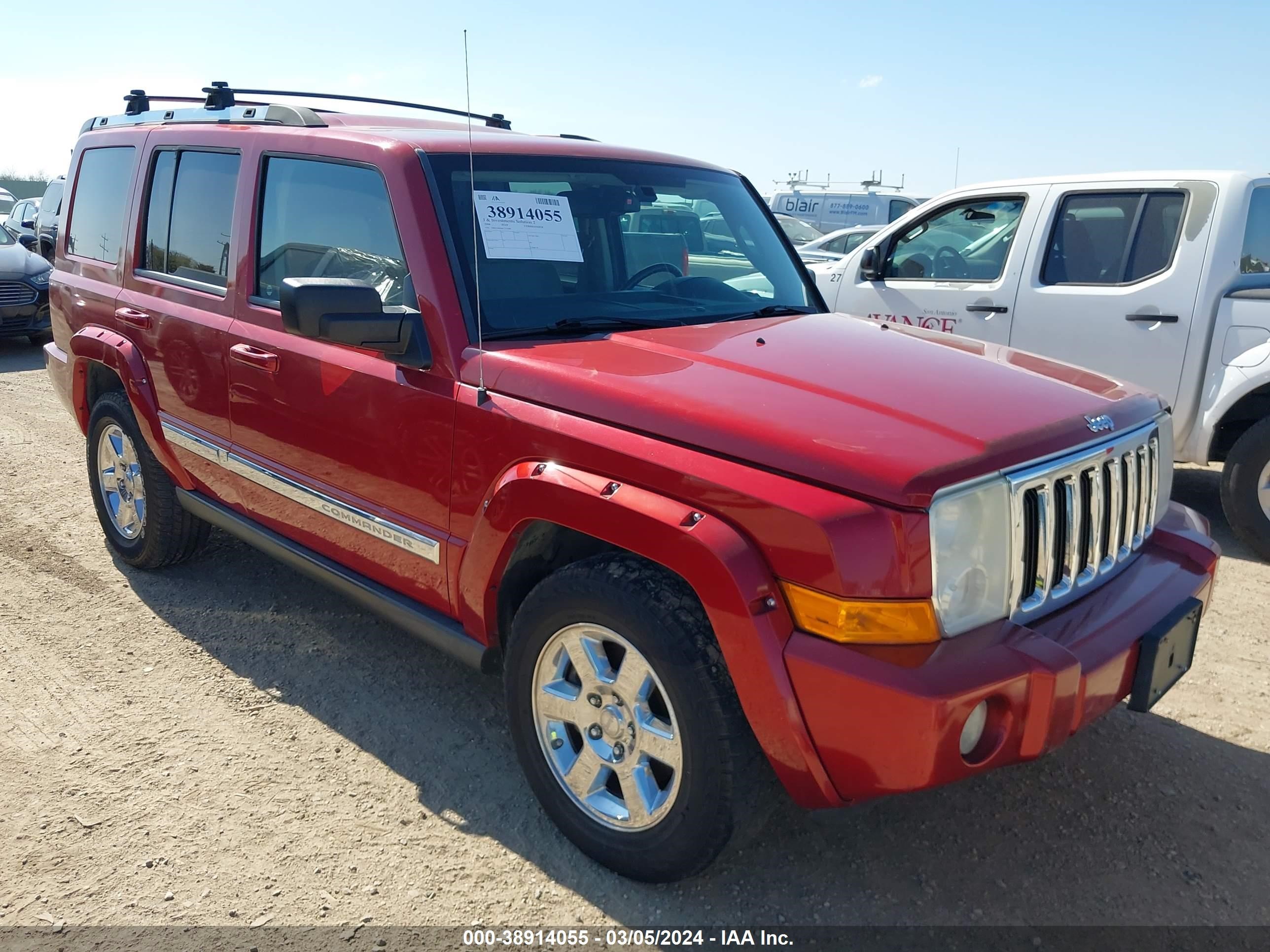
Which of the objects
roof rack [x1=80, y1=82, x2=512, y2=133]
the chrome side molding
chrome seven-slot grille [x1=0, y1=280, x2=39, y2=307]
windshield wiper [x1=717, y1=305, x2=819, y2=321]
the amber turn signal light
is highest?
roof rack [x1=80, y1=82, x2=512, y2=133]

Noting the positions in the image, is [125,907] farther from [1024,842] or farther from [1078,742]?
[1078,742]

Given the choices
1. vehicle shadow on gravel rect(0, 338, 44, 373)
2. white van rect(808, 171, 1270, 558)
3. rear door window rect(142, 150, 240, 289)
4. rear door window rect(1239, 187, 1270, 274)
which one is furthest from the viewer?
vehicle shadow on gravel rect(0, 338, 44, 373)

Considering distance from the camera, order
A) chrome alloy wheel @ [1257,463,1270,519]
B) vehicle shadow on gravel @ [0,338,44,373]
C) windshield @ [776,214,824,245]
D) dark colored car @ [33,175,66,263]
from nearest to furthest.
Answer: chrome alloy wheel @ [1257,463,1270,519]
vehicle shadow on gravel @ [0,338,44,373]
dark colored car @ [33,175,66,263]
windshield @ [776,214,824,245]

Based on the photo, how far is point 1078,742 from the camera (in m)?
3.34

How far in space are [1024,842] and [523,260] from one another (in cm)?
221

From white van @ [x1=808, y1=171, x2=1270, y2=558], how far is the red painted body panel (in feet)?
8.74

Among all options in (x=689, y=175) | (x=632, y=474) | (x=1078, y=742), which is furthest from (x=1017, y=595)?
(x=689, y=175)

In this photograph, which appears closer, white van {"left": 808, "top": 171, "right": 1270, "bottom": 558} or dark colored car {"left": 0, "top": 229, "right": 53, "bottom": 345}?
white van {"left": 808, "top": 171, "right": 1270, "bottom": 558}

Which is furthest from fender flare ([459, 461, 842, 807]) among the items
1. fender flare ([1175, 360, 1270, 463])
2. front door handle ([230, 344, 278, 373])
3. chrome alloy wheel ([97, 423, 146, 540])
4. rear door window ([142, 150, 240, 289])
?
fender flare ([1175, 360, 1270, 463])

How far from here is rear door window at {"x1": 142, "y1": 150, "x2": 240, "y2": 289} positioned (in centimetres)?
377

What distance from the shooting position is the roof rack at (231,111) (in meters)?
3.64

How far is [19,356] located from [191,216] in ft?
29.1

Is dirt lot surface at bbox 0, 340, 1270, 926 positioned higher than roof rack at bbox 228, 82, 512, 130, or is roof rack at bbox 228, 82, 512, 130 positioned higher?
roof rack at bbox 228, 82, 512, 130

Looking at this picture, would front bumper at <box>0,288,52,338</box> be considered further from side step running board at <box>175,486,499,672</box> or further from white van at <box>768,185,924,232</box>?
white van at <box>768,185,924,232</box>
